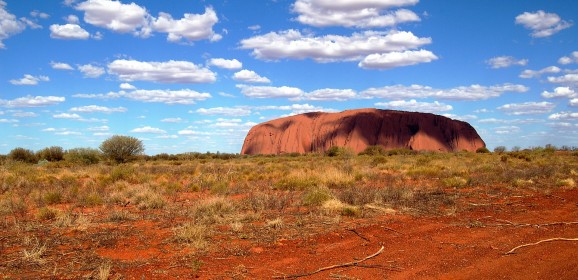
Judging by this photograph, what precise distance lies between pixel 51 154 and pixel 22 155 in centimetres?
237

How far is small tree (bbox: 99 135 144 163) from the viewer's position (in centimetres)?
3834

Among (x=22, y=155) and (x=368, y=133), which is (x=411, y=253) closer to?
(x=22, y=155)

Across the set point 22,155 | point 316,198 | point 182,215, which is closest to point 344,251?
point 316,198

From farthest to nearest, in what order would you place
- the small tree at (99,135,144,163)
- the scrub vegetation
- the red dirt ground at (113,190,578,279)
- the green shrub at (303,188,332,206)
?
the small tree at (99,135,144,163) < the green shrub at (303,188,332,206) < the scrub vegetation < the red dirt ground at (113,190,578,279)

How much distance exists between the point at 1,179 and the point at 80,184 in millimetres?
3880

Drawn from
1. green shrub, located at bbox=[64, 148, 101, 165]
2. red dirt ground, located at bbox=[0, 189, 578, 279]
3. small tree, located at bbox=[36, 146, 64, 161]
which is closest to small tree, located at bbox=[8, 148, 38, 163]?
small tree, located at bbox=[36, 146, 64, 161]

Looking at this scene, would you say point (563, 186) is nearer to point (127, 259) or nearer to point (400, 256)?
point (400, 256)

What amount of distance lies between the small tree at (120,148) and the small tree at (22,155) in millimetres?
7454

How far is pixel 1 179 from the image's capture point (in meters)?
18.9

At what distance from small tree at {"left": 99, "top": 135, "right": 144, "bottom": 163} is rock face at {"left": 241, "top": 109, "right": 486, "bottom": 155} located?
35876 mm

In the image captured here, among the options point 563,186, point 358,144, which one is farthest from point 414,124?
point 563,186

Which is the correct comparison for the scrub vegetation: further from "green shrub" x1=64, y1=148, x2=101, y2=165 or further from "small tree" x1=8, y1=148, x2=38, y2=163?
"small tree" x1=8, y1=148, x2=38, y2=163

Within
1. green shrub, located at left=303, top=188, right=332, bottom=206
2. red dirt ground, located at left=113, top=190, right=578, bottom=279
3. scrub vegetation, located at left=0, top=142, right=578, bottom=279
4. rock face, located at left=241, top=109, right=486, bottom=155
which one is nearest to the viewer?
red dirt ground, located at left=113, top=190, right=578, bottom=279

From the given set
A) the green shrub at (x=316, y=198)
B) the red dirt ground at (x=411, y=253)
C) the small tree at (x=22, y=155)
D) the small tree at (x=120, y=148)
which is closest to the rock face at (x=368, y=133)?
the small tree at (x=120, y=148)
